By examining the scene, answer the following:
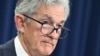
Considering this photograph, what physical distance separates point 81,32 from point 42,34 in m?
1.20

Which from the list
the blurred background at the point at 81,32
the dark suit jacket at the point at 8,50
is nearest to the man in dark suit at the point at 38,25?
the dark suit jacket at the point at 8,50

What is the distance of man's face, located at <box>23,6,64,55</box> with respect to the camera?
1.20m

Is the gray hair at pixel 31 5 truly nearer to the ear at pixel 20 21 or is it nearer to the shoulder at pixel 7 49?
the ear at pixel 20 21

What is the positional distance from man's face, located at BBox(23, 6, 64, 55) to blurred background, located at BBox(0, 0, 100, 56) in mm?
1083

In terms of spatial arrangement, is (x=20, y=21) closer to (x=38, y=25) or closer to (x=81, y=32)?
(x=38, y=25)

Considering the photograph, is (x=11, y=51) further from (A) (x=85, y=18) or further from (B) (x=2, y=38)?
(A) (x=85, y=18)

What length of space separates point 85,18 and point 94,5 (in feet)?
0.47

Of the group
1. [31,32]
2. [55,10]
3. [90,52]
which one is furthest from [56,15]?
[90,52]

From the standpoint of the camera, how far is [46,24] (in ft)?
3.98

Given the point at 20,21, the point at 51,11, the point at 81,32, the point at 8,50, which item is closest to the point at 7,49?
the point at 8,50

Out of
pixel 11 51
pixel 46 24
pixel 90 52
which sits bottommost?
pixel 90 52

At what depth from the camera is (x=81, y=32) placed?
236 cm

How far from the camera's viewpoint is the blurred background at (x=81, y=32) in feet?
7.63

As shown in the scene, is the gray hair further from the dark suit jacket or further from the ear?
the dark suit jacket
